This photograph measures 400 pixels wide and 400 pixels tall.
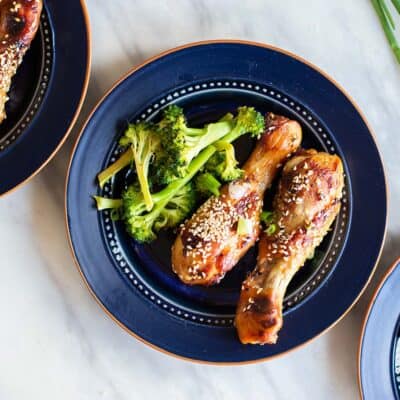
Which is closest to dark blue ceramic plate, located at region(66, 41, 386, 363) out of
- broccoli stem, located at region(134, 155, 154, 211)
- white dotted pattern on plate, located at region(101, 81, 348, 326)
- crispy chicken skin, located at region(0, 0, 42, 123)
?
white dotted pattern on plate, located at region(101, 81, 348, 326)

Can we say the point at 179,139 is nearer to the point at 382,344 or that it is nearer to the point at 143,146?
the point at 143,146

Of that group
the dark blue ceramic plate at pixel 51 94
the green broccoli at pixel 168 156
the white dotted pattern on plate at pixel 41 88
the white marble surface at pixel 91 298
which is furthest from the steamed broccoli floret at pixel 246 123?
the white dotted pattern on plate at pixel 41 88

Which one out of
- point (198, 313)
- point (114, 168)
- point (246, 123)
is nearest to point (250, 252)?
point (198, 313)

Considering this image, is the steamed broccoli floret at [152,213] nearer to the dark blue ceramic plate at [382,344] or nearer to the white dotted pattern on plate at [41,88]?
the white dotted pattern on plate at [41,88]

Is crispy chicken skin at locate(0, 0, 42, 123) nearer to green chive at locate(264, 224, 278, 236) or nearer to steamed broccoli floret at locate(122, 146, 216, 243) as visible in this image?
steamed broccoli floret at locate(122, 146, 216, 243)

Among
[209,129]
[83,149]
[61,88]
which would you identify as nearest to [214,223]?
[209,129]

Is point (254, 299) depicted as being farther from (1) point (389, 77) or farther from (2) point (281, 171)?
(1) point (389, 77)
